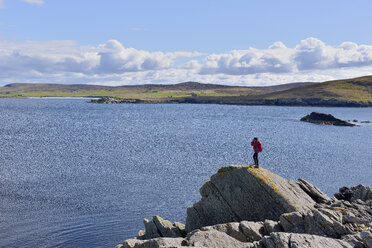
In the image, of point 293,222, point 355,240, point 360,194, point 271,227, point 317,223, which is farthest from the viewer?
point 360,194

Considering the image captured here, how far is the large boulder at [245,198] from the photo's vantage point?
80.1 feet

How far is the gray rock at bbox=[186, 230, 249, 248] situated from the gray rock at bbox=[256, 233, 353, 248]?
86.6 inches

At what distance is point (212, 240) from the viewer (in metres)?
18.0

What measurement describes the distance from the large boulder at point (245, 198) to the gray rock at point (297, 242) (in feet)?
23.9

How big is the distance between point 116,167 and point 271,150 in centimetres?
3686

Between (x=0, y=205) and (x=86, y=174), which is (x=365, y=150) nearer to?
(x=86, y=174)

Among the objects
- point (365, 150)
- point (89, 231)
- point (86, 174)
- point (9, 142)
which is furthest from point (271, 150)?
point (9, 142)

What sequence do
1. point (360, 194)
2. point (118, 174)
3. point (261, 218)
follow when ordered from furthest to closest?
point (118, 174) < point (360, 194) < point (261, 218)

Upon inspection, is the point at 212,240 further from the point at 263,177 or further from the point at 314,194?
the point at 314,194

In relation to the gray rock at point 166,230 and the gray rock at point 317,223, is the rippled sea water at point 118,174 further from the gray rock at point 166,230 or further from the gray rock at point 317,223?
the gray rock at point 317,223

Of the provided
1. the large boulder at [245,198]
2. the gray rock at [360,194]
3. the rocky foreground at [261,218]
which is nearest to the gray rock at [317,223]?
the rocky foreground at [261,218]

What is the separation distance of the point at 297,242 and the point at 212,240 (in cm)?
435

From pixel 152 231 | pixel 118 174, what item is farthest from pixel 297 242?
pixel 118 174

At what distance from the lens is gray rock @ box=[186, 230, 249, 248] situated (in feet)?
58.0
